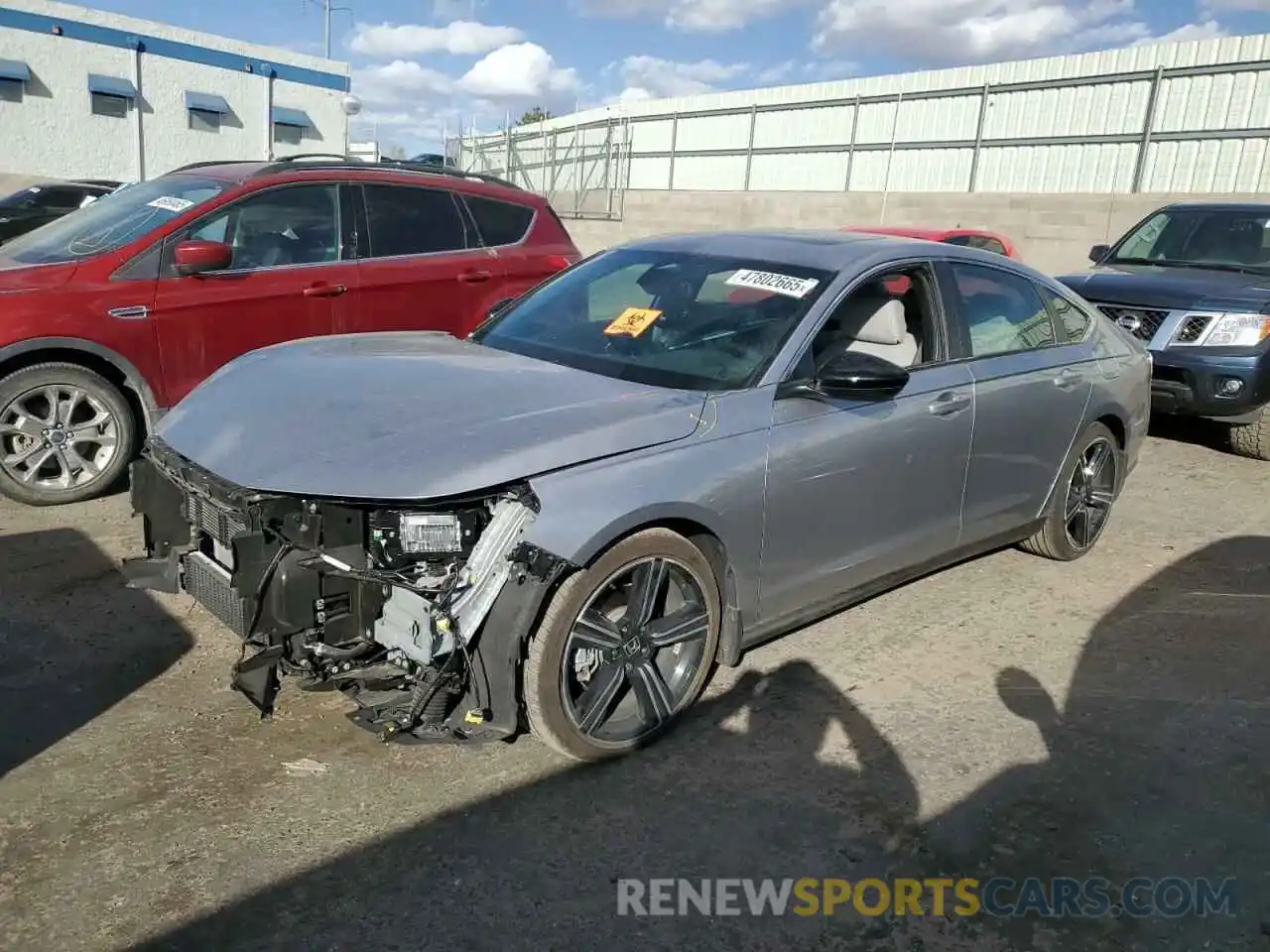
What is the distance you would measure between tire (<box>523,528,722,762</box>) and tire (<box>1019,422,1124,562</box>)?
2458mm

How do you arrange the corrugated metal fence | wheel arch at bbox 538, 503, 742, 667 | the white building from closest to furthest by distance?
wheel arch at bbox 538, 503, 742, 667 → the corrugated metal fence → the white building

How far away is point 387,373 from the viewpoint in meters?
3.62

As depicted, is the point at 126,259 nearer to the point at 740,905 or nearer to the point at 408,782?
the point at 408,782

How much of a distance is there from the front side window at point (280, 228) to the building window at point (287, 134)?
89.1 feet

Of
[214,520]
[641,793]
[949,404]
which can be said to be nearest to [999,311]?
[949,404]

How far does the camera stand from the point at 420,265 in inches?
257

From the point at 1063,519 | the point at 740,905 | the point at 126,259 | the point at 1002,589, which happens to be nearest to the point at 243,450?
the point at 740,905

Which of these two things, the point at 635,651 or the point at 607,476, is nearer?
the point at 607,476

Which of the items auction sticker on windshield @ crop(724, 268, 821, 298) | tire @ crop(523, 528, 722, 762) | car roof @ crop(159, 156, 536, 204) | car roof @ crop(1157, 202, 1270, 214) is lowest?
tire @ crop(523, 528, 722, 762)

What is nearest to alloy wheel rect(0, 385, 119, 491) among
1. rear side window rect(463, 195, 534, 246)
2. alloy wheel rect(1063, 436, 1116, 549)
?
rear side window rect(463, 195, 534, 246)

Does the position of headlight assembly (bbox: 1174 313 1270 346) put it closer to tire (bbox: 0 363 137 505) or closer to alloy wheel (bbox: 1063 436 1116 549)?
alloy wheel (bbox: 1063 436 1116 549)

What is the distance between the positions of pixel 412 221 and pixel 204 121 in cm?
2618

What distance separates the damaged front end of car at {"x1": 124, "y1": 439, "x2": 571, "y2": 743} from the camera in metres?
2.92

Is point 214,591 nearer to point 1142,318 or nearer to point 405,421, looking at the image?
point 405,421
